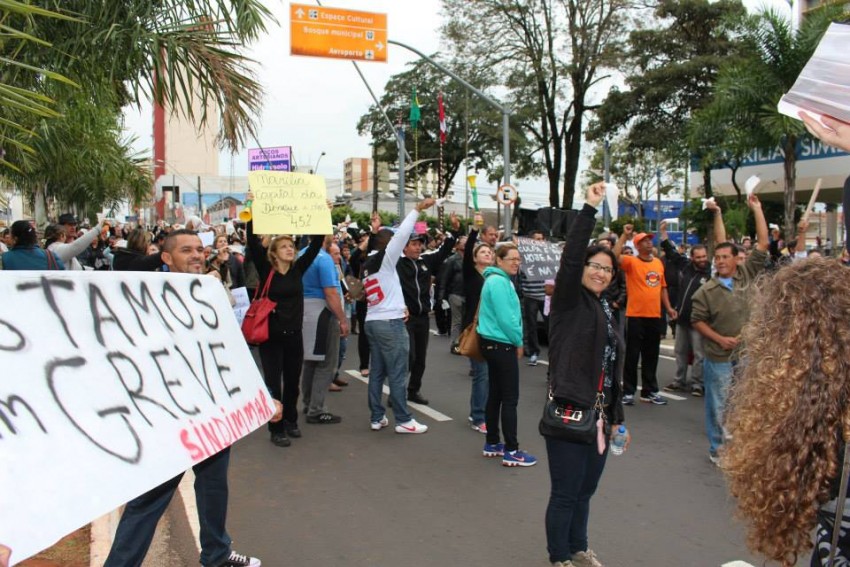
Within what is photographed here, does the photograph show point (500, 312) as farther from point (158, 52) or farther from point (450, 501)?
point (158, 52)

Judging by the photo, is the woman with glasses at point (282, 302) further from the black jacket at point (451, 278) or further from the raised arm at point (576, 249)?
the black jacket at point (451, 278)

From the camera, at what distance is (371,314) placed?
6.46 m

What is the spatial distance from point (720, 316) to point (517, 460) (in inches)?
77.1

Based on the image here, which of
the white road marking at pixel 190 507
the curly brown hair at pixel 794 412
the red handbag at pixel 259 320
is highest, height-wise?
the curly brown hair at pixel 794 412

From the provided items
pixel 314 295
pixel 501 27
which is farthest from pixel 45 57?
pixel 501 27

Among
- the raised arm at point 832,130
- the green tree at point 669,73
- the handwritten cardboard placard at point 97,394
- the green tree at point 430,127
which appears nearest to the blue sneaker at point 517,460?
the handwritten cardboard placard at point 97,394

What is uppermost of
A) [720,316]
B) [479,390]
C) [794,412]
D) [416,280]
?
[794,412]

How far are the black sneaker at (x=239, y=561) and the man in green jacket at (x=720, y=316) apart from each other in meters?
3.58

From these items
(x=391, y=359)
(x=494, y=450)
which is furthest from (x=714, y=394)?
(x=391, y=359)

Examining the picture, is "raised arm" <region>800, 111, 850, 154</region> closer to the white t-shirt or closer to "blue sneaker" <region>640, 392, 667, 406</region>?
the white t-shirt

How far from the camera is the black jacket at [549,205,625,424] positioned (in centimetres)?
355

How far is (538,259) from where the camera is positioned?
10211 mm

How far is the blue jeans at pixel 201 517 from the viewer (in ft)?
9.39

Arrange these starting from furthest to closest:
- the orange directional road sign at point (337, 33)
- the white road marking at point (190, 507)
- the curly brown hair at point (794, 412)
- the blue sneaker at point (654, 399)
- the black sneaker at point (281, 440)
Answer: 1. the orange directional road sign at point (337, 33)
2. the blue sneaker at point (654, 399)
3. the black sneaker at point (281, 440)
4. the white road marking at point (190, 507)
5. the curly brown hair at point (794, 412)
